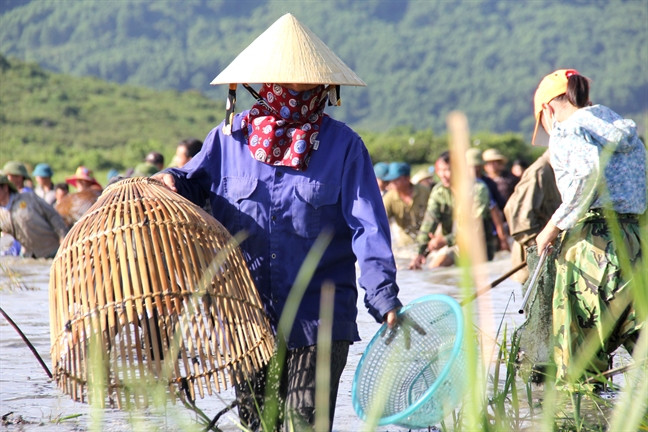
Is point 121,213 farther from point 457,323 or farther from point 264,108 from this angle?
point 457,323

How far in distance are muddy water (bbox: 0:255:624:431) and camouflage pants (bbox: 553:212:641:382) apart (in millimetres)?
275

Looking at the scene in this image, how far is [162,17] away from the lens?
548ft

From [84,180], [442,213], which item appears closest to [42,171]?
[84,180]

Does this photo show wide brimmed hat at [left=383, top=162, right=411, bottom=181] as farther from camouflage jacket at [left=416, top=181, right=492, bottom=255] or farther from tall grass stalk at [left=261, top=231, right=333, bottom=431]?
tall grass stalk at [left=261, top=231, right=333, bottom=431]

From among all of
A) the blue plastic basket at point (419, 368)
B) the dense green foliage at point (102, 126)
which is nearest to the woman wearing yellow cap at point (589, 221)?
the blue plastic basket at point (419, 368)

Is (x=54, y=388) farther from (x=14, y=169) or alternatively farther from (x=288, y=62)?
(x=14, y=169)

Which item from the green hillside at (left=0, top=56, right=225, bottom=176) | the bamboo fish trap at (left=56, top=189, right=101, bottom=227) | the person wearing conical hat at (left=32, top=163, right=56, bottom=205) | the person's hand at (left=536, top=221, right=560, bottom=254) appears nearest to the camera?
the person's hand at (left=536, top=221, right=560, bottom=254)

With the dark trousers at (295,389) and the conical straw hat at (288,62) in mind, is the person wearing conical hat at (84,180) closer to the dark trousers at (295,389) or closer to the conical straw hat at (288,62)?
the conical straw hat at (288,62)

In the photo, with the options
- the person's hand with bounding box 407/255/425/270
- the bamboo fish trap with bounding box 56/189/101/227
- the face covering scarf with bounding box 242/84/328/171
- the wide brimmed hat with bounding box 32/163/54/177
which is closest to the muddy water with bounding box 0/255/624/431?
the face covering scarf with bounding box 242/84/328/171

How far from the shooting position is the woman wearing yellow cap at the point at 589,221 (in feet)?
13.0

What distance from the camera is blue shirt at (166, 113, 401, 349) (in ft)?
10.5

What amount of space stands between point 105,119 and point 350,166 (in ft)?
237

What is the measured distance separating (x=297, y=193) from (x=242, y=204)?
0.21 meters

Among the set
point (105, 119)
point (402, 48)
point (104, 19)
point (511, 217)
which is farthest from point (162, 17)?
point (511, 217)
